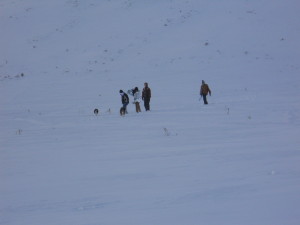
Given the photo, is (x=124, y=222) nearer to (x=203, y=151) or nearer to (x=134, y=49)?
(x=203, y=151)

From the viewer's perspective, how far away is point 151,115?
699 inches

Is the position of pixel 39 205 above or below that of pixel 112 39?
below

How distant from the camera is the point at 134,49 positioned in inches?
1501

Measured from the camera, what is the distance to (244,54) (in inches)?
1385

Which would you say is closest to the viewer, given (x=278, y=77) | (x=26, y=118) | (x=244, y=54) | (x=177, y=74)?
(x=26, y=118)

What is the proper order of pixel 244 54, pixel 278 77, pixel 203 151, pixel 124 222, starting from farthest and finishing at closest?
pixel 244 54 → pixel 278 77 → pixel 203 151 → pixel 124 222

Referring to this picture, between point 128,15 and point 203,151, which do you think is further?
point 128,15

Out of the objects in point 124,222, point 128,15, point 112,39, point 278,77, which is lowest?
point 124,222

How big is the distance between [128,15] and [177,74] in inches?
605

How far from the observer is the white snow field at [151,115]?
6266mm

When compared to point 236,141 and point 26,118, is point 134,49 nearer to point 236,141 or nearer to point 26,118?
point 26,118

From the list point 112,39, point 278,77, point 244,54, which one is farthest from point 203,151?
point 112,39

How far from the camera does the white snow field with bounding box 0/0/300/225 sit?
247 inches

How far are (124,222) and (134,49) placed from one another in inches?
1311
